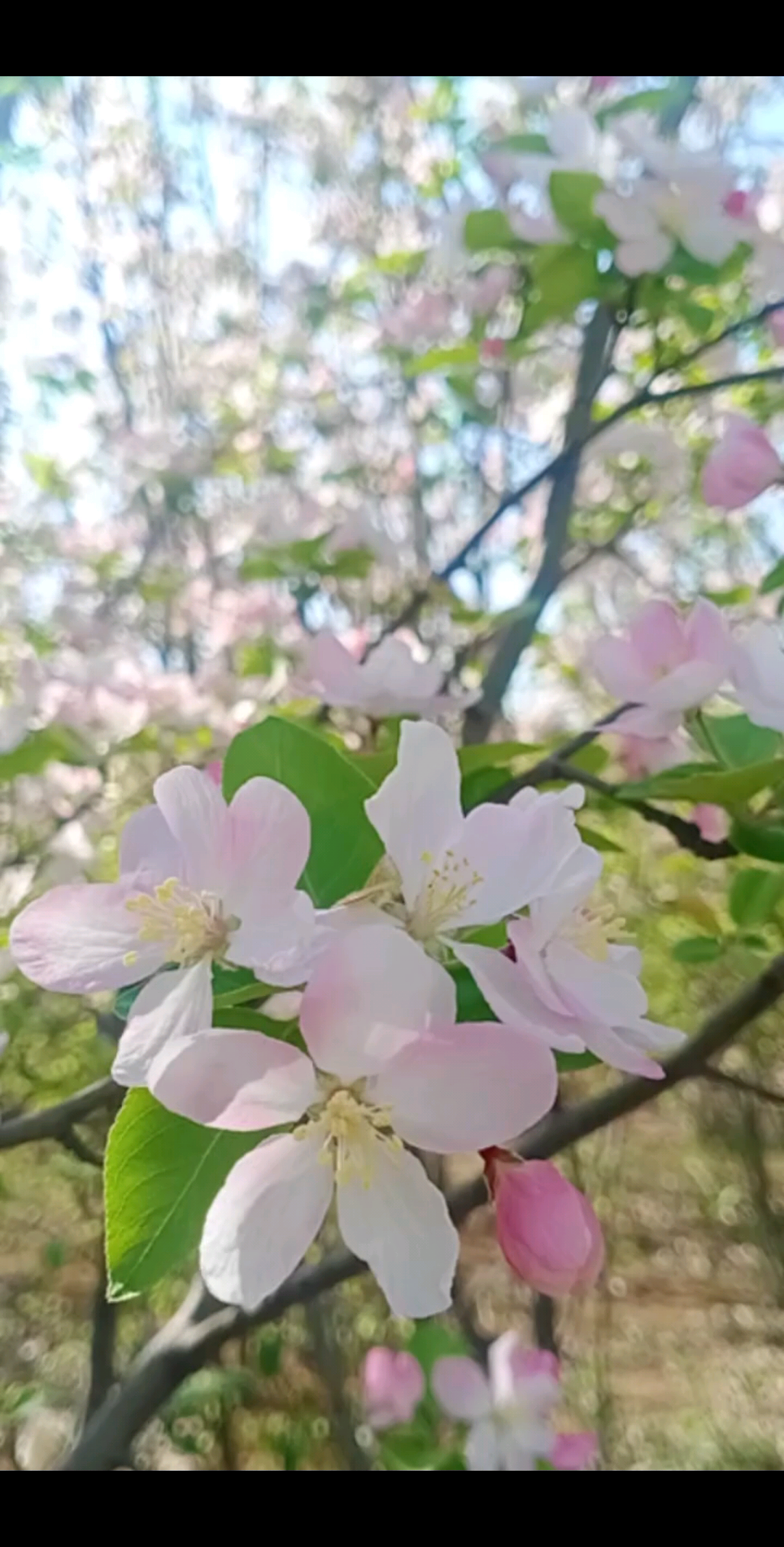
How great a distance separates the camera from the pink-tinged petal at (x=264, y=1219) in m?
0.30

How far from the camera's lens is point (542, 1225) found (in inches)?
13.7

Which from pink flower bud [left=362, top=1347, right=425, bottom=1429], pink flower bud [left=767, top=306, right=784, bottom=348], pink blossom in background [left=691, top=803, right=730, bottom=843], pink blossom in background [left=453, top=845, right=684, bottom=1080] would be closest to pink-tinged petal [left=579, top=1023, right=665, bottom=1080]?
pink blossom in background [left=453, top=845, right=684, bottom=1080]

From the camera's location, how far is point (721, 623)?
0.54 m

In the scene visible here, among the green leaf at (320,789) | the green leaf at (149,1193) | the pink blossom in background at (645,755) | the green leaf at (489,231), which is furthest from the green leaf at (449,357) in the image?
the green leaf at (149,1193)

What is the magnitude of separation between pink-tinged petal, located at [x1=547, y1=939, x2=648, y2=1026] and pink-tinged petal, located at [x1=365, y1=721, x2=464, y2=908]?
45mm

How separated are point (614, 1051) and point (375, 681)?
1.25ft

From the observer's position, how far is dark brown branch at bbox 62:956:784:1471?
638 mm

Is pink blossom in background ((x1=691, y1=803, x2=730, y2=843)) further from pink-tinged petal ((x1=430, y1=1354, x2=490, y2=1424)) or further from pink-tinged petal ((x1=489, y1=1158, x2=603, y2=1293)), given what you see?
pink-tinged petal ((x1=430, y1=1354, x2=490, y2=1424))

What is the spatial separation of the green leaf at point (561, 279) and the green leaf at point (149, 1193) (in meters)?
0.72

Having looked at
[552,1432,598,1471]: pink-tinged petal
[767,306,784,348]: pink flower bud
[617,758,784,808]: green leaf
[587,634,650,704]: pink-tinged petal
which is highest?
[767,306,784,348]: pink flower bud

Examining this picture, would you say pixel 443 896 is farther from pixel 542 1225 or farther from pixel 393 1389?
pixel 393 1389

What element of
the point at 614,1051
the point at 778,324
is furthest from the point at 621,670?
the point at 778,324

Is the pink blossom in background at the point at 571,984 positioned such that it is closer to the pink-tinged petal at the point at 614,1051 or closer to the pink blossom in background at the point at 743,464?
the pink-tinged petal at the point at 614,1051
